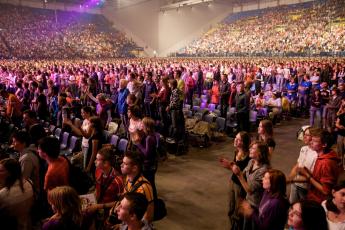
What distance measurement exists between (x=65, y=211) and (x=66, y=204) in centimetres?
6

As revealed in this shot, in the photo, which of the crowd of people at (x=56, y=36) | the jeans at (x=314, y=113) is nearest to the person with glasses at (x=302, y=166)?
the jeans at (x=314, y=113)

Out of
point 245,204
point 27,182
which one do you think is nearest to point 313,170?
point 245,204

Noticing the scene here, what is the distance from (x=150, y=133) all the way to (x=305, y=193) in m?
2.21

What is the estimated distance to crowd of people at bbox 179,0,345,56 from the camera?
33094 millimetres

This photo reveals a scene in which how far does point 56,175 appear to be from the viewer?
3826mm

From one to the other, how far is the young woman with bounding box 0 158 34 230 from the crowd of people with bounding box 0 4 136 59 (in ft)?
108

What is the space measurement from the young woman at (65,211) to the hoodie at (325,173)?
2.53m

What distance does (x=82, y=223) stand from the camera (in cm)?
287

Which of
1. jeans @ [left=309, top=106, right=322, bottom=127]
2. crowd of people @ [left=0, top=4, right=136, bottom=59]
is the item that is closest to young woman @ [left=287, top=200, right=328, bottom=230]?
jeans @ [left=309, top=106, right=322, bottom=127]

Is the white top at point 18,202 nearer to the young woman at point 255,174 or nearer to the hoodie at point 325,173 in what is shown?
the young woman at point 255,174

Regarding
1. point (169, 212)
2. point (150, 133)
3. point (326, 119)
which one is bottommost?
point (169, 212)

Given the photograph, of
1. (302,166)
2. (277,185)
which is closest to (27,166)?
(277,185)

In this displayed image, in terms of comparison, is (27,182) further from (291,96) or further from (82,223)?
(291,96)

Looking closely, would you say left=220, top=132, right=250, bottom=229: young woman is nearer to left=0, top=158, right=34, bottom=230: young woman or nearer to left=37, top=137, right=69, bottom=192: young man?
left=37, top=137, right=69, bottom=192: young man
